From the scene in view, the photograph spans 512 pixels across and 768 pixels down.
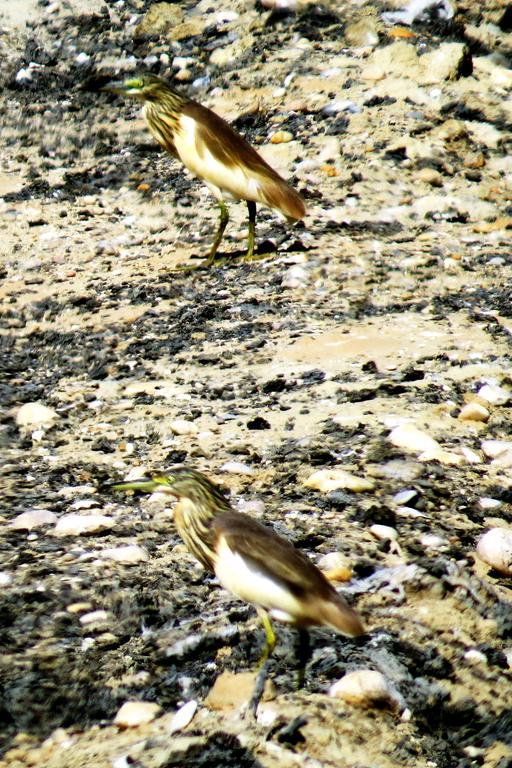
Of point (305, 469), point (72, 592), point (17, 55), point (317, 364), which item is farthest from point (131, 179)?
point (72, 592)

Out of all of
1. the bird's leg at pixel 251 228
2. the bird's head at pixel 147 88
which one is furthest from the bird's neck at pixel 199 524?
the bird's head at pixel 147 88

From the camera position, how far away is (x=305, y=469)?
201 inches

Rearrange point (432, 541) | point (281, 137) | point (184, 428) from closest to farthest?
point (432, 541) < point (184, 428) < point (281, 137)

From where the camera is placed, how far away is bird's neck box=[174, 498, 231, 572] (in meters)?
3.66

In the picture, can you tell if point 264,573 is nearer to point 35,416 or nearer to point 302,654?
point 302,654

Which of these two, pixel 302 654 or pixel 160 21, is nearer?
pixel 302 654

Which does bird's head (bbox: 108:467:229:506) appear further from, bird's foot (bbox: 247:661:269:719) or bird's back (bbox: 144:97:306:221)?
bird's back (bbox: 144:97:306:221)

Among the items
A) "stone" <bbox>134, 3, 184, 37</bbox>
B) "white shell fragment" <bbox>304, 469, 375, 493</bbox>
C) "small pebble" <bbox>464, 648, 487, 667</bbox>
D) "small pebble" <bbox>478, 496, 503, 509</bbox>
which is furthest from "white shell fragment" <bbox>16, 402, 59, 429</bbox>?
"stone" <bbox>134, 3, 184, 37</bbox>

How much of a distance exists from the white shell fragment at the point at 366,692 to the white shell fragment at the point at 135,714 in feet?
1.71

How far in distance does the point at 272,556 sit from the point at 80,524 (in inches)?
56.2

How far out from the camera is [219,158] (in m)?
7.75

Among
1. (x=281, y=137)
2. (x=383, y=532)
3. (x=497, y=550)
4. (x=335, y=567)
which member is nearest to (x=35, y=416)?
(x=383, y=532)

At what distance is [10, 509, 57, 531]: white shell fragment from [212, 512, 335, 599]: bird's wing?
1.33 meters

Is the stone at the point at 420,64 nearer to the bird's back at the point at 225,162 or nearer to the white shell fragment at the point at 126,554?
the bird's back at the point at 225,162
